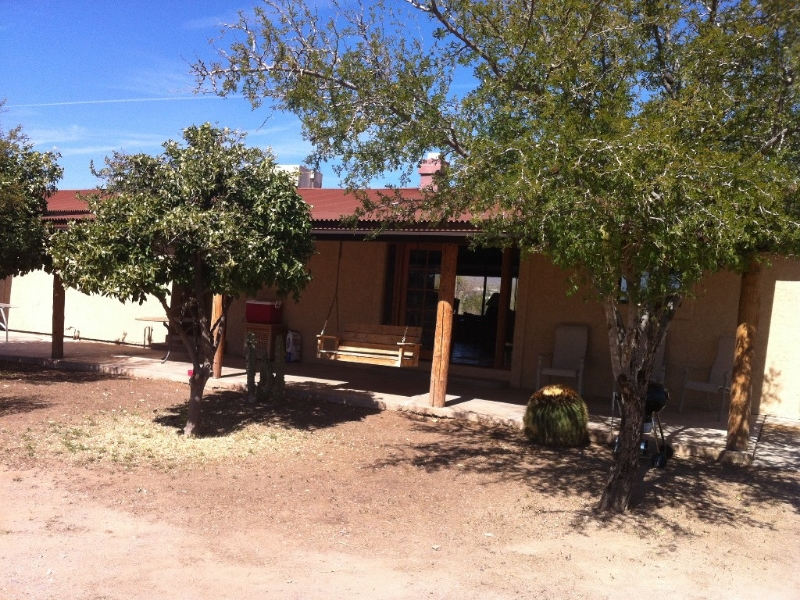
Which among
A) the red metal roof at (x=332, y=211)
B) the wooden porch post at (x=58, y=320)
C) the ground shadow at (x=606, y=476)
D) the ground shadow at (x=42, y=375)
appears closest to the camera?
the ground shadow at (x=606, y=476)

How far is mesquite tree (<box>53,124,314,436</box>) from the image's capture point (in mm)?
6902

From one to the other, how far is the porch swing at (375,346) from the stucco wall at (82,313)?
212 inches

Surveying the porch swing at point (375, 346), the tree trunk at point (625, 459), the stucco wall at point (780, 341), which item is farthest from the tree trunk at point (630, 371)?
the stucco wall at point (780, 341)

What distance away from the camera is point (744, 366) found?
310 inches

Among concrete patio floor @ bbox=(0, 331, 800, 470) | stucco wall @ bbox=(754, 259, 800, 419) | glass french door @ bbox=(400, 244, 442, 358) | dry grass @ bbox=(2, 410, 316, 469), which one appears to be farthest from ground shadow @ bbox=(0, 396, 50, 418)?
stucco wall @ bbox=(754, 259, 800, 419)

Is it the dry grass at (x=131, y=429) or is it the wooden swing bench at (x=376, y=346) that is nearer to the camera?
the dry grass at (x=131, y=429)

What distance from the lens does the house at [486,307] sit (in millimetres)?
10141

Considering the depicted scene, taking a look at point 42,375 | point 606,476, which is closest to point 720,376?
point 606,476

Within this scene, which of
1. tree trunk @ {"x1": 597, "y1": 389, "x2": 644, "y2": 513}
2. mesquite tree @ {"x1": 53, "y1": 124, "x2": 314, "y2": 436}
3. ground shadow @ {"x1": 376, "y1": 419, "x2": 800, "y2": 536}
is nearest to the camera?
tree trunk @ {"x1": 597, "y1": 389, "x2": 644, "y2": 513}

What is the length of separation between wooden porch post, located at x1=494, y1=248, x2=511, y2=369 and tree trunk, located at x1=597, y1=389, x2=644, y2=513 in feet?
19.6

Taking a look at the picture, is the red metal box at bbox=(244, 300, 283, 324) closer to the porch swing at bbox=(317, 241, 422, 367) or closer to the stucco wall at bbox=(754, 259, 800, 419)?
the porch swing at bbox=(317, 241, 422, 367)

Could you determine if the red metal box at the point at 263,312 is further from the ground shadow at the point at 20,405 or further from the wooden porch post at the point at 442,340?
the wooden porch post at the point at 442,340

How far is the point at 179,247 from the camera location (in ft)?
23.6

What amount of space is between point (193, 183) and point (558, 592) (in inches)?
188
